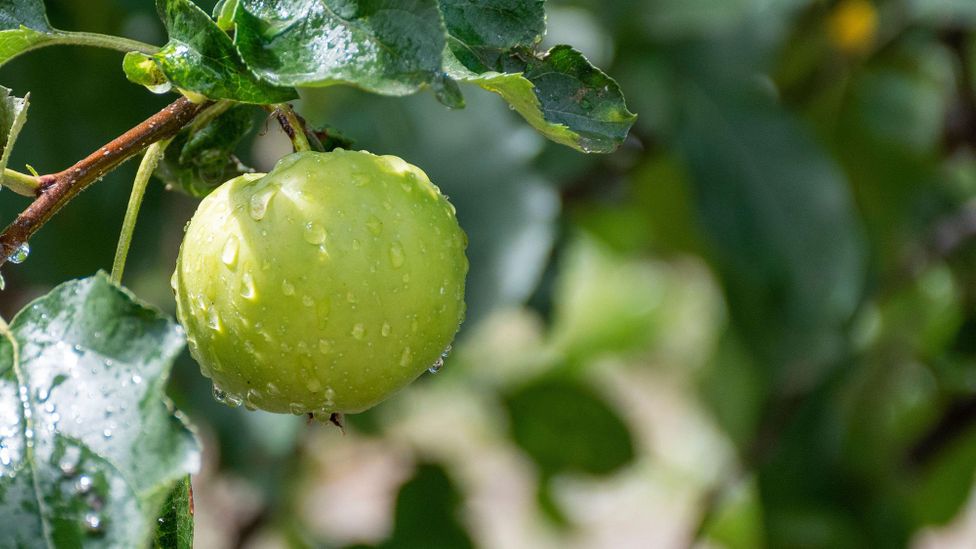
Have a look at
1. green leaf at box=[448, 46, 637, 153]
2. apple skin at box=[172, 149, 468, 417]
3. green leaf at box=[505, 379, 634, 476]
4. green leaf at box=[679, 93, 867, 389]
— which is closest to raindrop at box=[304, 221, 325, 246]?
apple skin at box=[172, 149, 468, 417]

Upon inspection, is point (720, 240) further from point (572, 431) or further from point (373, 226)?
point (373, 226)

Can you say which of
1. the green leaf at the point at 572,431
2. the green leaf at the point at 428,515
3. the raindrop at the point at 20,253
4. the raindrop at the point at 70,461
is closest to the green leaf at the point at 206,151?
the raindrop at the point at 20,253

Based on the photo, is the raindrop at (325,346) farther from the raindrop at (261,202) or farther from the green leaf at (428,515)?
the green leaf at (428,515)

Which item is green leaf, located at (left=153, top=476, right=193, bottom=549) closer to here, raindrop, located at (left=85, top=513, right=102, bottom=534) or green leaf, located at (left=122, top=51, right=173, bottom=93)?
raindrop, located at (left=85, top=513, right=102, bottom=534)

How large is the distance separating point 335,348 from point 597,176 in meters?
1.18

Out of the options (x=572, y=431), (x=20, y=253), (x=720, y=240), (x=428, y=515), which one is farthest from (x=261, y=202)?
(x=572, y=431)

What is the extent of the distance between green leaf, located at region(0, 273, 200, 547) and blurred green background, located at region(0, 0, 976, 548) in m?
0.71

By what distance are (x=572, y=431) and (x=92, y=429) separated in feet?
4.62

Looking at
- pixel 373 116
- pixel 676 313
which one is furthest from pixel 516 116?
pixel 676 313

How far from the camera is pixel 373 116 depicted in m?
1.37

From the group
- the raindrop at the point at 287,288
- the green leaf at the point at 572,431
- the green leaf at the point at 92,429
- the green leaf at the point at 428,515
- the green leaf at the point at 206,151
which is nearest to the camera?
the green leaf at the point at 92,429

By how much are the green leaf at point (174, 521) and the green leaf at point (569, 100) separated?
27 cm

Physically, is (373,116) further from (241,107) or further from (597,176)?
(241,107)

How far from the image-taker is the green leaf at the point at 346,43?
535 millimetres
